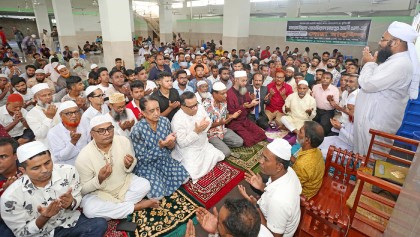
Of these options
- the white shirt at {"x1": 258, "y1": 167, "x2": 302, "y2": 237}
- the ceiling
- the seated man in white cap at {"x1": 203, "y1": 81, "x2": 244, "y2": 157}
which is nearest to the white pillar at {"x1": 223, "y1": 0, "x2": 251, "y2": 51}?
the ceiling

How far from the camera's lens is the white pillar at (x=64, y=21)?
12109 mm

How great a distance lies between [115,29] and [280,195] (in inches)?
292

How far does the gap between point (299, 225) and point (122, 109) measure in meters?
2.73

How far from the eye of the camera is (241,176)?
3.73 metres

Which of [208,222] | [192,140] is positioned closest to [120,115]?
[192,140]

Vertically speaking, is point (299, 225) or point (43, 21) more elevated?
point (43, 21)

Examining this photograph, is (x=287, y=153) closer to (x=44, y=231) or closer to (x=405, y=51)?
(x=405, y=51)

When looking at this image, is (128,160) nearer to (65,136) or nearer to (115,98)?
(65,136)

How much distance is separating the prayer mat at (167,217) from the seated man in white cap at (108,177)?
11 cm

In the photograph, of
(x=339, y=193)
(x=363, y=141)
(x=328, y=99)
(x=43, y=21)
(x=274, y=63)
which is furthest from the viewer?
(x=43, y=21)

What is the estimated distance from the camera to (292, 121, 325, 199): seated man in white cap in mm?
2523

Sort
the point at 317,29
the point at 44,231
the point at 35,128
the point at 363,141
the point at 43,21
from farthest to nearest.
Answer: the point at 43,21
the point at 317,29
the point at 35,128
the point at 363,141
the point at 44,231

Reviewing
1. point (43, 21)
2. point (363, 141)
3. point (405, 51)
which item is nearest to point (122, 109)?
point (363, 141)

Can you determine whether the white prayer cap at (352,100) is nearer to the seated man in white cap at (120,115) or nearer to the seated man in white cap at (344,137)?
the seated man in white cap at (344,137)
